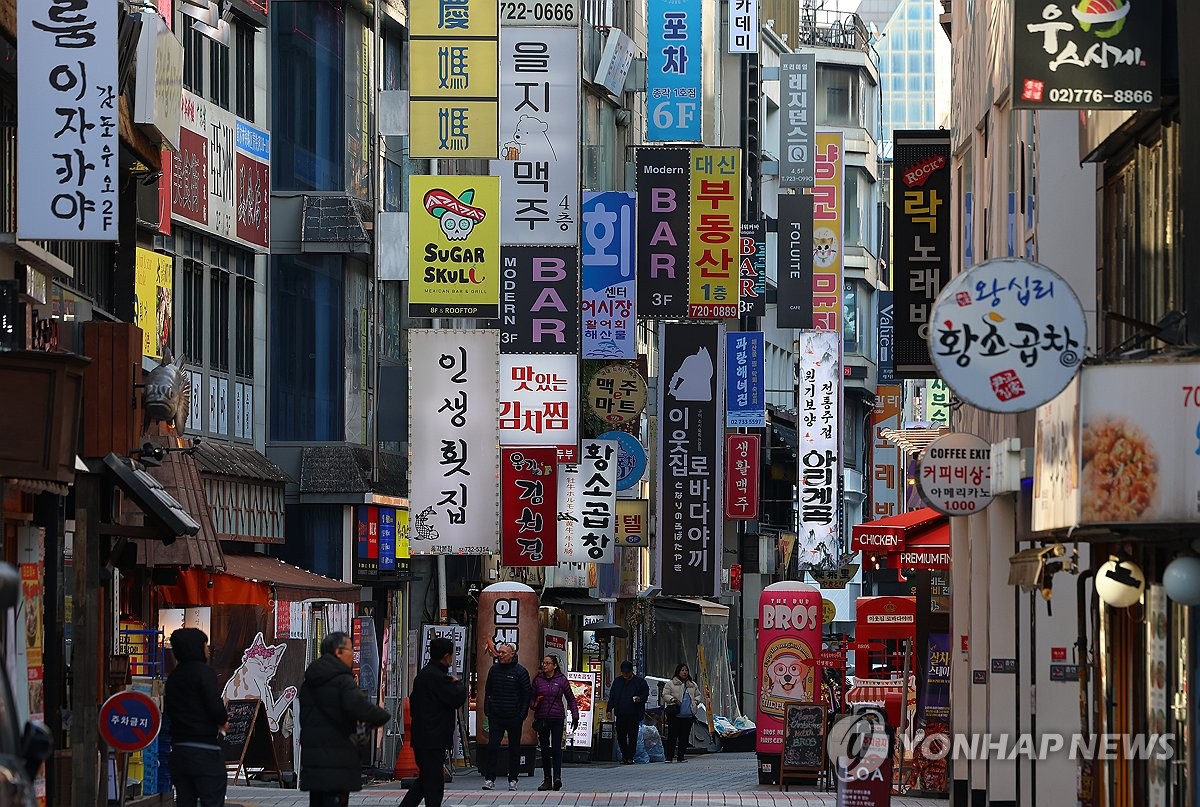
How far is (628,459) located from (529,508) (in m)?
8.59

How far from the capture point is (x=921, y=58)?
164125mm

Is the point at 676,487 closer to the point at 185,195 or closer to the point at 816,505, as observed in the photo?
the point at 185,195

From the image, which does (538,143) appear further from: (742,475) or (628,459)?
(742,475)

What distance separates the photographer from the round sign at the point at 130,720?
18484mm

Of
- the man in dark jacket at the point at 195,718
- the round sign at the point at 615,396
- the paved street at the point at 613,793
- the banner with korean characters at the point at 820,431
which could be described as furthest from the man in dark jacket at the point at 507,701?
the banner with korean characters at the point at 820,431

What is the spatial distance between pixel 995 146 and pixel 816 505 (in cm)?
4623

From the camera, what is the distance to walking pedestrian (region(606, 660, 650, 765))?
37281 mm

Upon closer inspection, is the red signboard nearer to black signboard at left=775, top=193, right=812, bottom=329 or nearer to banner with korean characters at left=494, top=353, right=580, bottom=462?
black signboard at left=775, top=193, right=812, bottom=329

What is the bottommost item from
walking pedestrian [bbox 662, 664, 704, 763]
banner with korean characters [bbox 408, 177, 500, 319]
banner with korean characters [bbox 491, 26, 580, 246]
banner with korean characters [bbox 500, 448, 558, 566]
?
walking pedestrian [bbox 662, 664, 704, 763]

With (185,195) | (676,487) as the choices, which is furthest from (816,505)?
(185,195)

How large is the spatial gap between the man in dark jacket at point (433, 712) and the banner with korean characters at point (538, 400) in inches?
553

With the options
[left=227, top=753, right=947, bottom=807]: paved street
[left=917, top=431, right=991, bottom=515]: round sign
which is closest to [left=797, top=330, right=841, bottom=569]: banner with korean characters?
[left=227, top=753, right=947, bottom=807]: paved street

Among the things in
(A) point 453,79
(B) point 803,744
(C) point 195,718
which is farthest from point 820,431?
(C) point 195,718

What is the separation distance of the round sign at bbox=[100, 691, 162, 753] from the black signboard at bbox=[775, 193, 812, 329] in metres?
51.6
